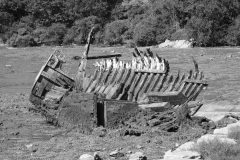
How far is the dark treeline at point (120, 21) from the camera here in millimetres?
41844

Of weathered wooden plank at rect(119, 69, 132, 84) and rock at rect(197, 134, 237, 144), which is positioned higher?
weathered wooden plank at rect(119, 69, 132, 84)

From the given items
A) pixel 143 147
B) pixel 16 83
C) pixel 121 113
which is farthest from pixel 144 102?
pixel 16 83

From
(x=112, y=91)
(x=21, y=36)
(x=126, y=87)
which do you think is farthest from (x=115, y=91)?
(x=21, y=36)

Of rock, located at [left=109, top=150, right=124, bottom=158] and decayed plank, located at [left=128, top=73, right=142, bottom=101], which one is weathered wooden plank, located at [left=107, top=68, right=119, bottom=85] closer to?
decayed plank, located at [left=128, top=73, right=142, bottom=101]

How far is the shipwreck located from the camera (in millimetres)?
9781

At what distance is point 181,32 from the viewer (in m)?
44.6

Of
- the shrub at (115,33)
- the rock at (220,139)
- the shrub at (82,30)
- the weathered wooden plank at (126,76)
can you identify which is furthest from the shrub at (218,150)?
the shrub at (82,30)

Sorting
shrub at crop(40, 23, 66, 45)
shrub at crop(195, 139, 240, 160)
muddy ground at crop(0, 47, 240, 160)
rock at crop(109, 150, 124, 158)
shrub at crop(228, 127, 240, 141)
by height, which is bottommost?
shrub at crop(40, 23, 66, 45)

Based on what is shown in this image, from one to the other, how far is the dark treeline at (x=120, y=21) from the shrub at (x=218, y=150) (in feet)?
112

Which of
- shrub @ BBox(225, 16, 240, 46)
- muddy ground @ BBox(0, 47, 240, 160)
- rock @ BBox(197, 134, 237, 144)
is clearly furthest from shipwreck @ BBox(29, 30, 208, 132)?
shrub @ BBox(225, 16, 240, 46)

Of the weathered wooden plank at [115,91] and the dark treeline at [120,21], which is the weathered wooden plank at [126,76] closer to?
the weathered wooden plank at [115,91]

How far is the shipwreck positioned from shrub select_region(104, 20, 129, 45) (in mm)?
37065

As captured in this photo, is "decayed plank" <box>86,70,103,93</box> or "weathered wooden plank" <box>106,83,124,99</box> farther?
"decayed plank" <box>86,70,103,93</box>

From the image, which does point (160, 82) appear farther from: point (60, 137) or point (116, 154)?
point (116, 154)
